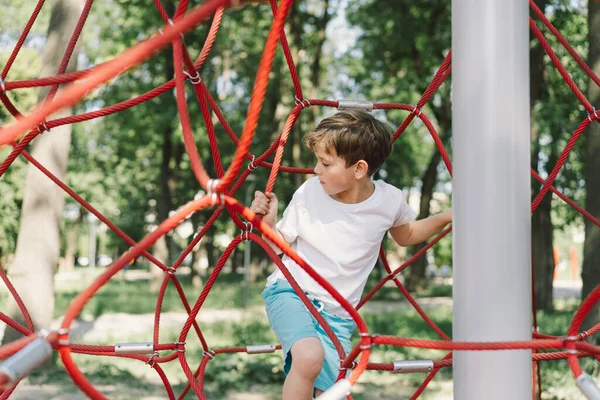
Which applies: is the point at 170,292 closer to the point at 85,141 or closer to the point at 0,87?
the point at 85,141

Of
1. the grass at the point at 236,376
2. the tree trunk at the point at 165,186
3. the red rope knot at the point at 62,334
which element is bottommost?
the red rope knot at the point at 62,334

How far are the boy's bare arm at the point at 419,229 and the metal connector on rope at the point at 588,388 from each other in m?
0.89

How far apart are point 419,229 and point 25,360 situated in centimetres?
132

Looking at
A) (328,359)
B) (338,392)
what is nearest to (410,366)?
(328,359)

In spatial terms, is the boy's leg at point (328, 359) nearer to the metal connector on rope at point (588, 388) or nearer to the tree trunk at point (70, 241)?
the metal connector on rope at point (588, 388)

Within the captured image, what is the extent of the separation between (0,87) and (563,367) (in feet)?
13.5

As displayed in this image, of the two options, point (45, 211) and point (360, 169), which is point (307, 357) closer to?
point (360, 169)

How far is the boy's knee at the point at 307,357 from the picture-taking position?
175 cm

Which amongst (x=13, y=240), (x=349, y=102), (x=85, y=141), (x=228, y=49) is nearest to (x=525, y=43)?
(x=349, y=102)

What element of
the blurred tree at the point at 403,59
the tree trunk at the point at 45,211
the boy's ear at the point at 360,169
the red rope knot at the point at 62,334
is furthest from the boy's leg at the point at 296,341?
the blurred tree at the point at 403,59

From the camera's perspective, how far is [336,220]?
2016 millimetres

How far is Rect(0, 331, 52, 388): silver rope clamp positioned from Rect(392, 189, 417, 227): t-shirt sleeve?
1228 millimetres

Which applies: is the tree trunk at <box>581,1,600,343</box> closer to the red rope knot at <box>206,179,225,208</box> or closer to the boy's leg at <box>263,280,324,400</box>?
the boy's leg at <box>263,280,324,400</box>

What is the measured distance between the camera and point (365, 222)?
2.04m
